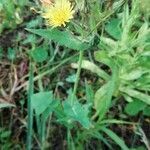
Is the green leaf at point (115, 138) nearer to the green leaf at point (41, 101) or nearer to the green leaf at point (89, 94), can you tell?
the green leaf at point (89, 94)

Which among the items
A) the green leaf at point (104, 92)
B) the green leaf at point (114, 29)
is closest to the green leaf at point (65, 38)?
the green leaf at point (104, 92)

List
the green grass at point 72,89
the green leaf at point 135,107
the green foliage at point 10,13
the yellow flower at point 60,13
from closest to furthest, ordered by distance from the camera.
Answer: the yellow flower at point 60,13
the green grass at point 72,89
the green leaf at point 135,107
the green foliage at point 10,13

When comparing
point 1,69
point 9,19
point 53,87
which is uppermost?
point 9,19

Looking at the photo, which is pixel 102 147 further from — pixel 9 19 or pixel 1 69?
pixel 9 19

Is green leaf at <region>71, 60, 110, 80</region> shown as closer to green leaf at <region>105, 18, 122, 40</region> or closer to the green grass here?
the green grass

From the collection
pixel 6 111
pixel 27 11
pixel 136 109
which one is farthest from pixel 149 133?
pixel 27 11
